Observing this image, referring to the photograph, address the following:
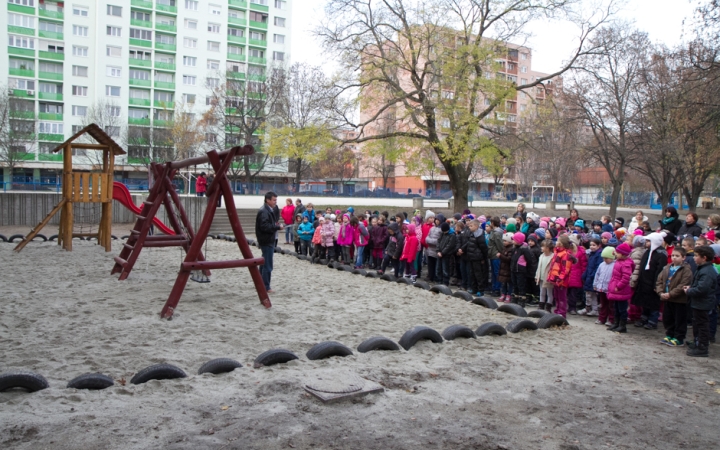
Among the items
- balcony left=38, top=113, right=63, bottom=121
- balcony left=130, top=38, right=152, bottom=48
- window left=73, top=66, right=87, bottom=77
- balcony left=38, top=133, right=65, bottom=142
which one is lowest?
balcony left=38, top=133, right=65, bottom=142

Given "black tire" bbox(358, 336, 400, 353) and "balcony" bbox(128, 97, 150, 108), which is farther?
"balcony" bbox(128, 97, 150, 108)

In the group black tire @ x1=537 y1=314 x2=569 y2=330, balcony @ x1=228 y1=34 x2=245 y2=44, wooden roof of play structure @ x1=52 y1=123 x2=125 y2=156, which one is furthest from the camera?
balcony @ x1=228 y1=34 x2=245 y2=44

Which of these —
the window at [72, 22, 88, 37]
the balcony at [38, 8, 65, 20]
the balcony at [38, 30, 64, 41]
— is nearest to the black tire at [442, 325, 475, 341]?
the window at [72, 22, 88, 37]

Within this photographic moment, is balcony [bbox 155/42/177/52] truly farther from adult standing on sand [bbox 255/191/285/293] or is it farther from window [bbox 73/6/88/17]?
adult standing on sand [bbox 255/191/285/293]

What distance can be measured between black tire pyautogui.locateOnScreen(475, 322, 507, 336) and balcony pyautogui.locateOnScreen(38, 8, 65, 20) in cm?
7263

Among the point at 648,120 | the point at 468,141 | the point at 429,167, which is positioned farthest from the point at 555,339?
the point at 648,120

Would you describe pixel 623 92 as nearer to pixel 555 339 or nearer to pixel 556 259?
pixel 556 259

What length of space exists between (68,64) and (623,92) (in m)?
61.4

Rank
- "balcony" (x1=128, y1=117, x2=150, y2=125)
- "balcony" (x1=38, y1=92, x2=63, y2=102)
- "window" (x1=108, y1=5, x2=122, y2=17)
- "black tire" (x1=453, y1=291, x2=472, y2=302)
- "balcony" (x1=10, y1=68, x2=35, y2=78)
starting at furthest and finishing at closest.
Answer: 1. "balcony" (x1=128, y1=117, x2=150, y2=125)
2. "window" (x1=108, y1=5, x2=122, y2=17)
3. "balcony" (x1=38, y1=92, x2=63, y2=102)
4. "balcony" (x1=10, y1=68, x2=35, y2=78)
5. "black tire" (x1=453, y1=291, x2=472, y2=302)

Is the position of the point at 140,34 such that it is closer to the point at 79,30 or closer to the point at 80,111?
the point at 79,30

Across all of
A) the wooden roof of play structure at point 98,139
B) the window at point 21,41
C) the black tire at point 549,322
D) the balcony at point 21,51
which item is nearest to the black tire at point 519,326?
the black tire at point 549,322

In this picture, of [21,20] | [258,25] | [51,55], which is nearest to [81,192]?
[51,55]

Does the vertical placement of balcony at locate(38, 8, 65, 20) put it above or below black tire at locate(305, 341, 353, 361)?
above

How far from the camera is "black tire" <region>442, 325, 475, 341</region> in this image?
716 centimetres
